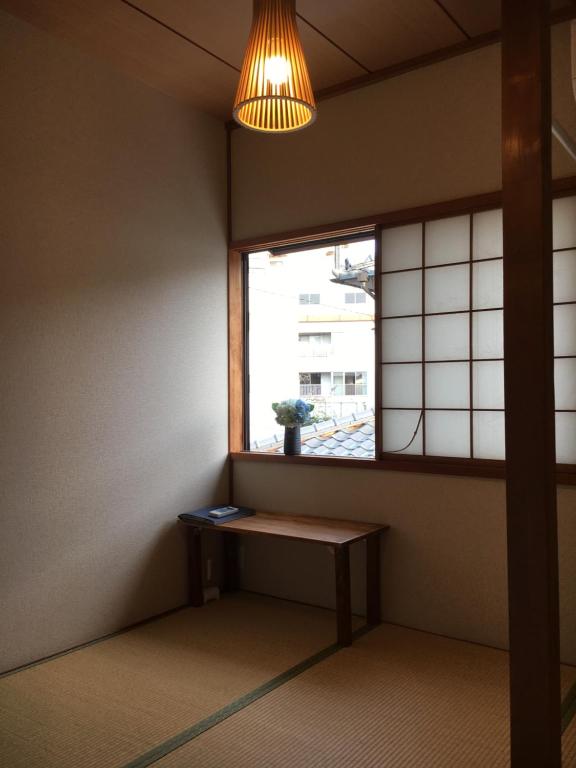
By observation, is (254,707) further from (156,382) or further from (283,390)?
(283,390)

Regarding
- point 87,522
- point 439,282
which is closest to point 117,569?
point 87,522

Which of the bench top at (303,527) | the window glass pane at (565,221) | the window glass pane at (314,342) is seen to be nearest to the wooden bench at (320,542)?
the bench top at (303,527)

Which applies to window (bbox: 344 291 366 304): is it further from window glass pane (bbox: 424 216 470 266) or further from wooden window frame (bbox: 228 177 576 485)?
window glass pane (bbox: 424 216 470 266)

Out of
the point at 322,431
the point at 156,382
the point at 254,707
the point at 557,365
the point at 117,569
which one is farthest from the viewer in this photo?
the point at 322,431

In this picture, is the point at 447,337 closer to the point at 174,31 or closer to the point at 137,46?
the point at 174,31

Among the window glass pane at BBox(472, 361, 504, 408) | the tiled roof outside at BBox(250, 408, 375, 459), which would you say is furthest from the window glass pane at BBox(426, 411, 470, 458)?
the tiled roof outside at BBox(250, 408, 375, 459)

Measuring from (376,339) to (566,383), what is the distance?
1039mm

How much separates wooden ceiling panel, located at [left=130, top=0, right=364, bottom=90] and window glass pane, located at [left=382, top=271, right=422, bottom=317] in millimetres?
1171

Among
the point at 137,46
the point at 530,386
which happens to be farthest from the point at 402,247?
the point at 530,386

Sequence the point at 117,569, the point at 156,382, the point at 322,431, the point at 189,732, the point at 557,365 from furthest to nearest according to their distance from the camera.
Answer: the point at 322,431 < the point at 156,382 < the point at 117,569 < the point at 557,365 < the point at 189,732

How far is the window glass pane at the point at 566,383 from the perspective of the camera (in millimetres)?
2963

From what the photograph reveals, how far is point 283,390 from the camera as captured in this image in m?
4.26

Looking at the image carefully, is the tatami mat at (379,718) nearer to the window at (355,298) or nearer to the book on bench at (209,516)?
the book on bench at (209,516)

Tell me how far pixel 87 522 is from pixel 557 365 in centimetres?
248
